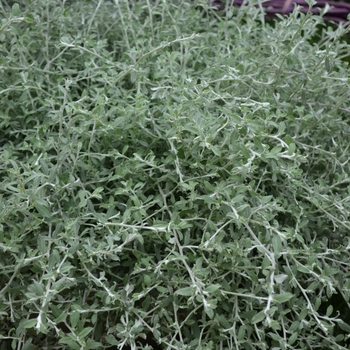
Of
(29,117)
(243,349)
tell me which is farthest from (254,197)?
(29,117)

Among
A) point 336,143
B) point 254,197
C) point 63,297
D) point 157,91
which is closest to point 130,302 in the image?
point 63,297

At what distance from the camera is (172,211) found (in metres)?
0.80

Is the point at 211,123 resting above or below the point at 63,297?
above

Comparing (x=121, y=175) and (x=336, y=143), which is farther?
(x=336, y=143)

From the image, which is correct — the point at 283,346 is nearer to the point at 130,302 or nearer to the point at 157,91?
the point at 130,302

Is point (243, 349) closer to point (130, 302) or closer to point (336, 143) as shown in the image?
point (130, 302)

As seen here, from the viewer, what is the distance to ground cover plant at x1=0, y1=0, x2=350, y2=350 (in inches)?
28.6

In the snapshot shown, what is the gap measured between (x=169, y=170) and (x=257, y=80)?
0.85ft

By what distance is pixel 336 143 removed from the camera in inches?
37.7

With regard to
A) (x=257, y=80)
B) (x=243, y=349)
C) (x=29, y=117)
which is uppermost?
(x=257, y=80)

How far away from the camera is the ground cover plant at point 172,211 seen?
2.38ft

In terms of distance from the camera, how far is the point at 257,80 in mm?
962

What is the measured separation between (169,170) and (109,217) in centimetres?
11

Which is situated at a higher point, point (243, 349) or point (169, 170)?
point (169, 170)
